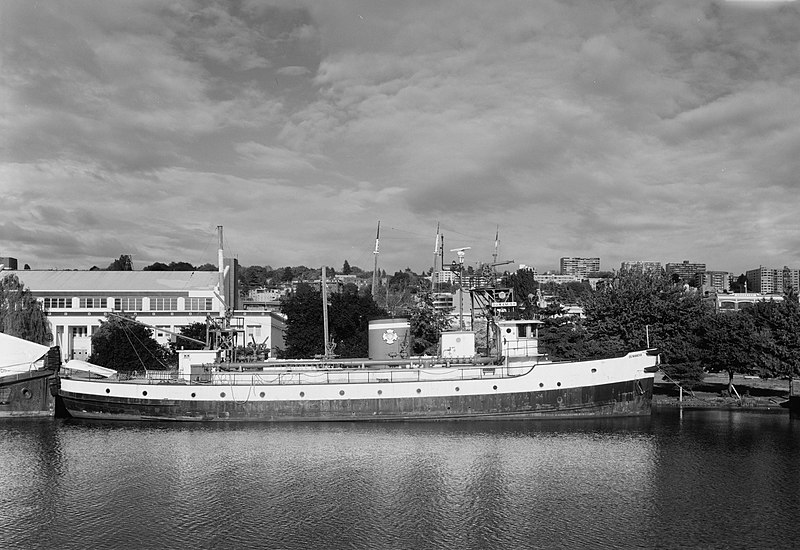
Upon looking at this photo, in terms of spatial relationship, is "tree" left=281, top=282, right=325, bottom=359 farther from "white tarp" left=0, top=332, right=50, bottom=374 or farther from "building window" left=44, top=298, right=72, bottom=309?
"white tarp" left=0, top=332, right=50, bottom=374

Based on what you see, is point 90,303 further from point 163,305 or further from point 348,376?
point 348,376

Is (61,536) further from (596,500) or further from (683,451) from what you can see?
(683,451)

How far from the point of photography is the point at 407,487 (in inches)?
1140

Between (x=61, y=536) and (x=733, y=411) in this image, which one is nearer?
(x=61, y=536)

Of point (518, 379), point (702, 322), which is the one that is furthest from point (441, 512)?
point (702, 322)

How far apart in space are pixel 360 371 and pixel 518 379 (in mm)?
10504

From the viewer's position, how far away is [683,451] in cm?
3500

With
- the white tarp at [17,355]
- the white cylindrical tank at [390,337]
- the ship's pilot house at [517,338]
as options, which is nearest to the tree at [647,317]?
the ship's pilot house at [517,338]

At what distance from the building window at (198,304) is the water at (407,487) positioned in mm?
42117

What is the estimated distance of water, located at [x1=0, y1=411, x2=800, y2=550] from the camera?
23.4 m

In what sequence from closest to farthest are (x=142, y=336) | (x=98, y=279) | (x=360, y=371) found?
(x=360, y=371) → (x=142, y=336) → (x=98, y=279)

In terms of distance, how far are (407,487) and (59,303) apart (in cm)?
6821

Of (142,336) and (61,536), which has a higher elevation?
(142,336)

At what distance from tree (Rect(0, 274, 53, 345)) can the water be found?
105ft
